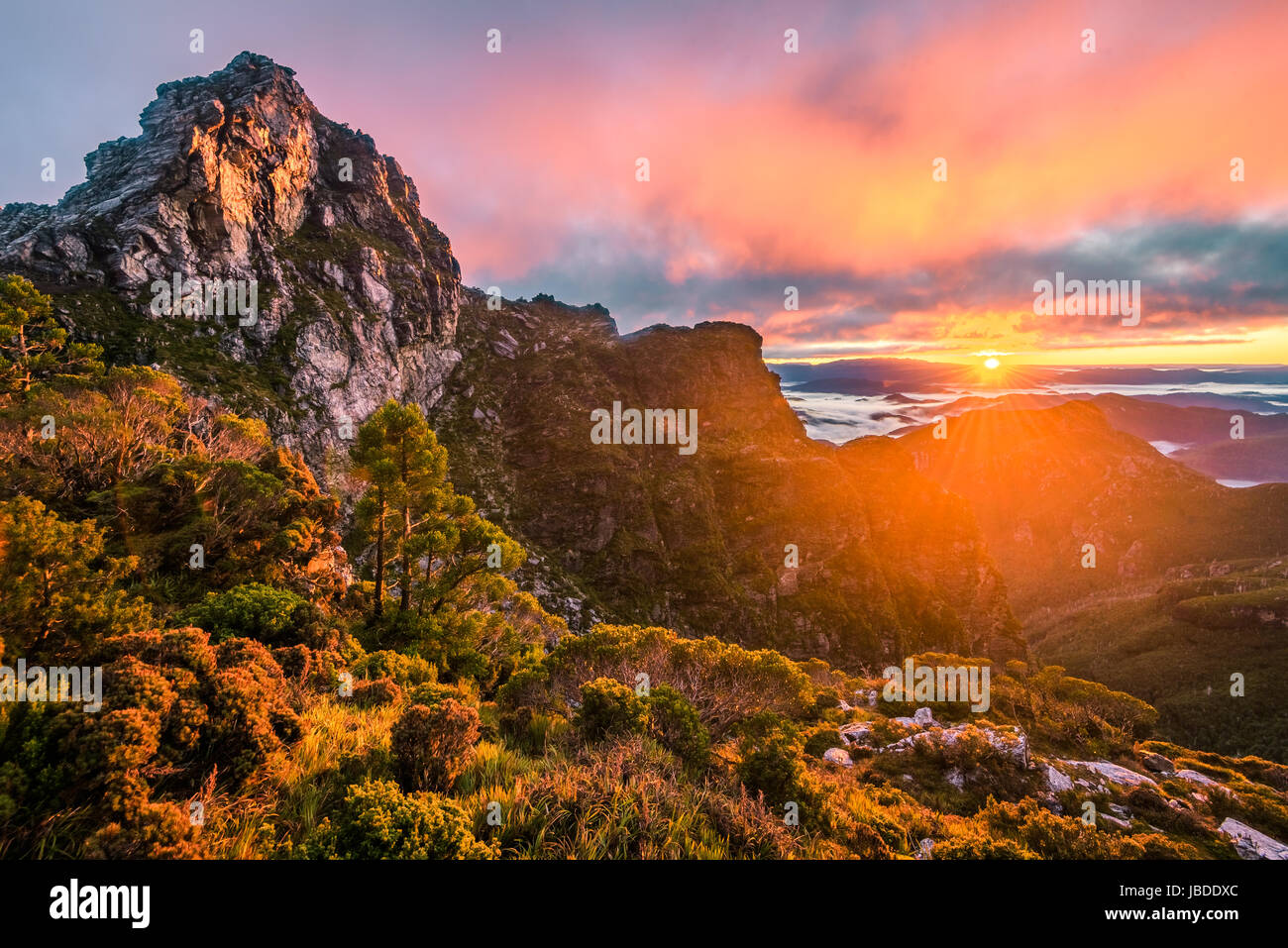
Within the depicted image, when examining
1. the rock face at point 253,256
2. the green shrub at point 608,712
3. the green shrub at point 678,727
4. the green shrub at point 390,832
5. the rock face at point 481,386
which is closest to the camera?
the green shrub at point 390,832

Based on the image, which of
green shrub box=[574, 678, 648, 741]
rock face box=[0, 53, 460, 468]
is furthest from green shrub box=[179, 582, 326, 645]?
rock face box=[0, 53, 460, 468]

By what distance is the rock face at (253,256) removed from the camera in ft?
198

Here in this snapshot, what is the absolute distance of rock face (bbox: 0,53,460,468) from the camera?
60.3m

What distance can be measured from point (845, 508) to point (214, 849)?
136m

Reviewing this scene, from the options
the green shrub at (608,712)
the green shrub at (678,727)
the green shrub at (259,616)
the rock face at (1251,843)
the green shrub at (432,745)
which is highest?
the green shrub at (259,616)

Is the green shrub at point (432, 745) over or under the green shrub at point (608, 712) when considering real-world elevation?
over

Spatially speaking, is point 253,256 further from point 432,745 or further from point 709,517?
point 432,745

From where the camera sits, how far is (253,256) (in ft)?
263

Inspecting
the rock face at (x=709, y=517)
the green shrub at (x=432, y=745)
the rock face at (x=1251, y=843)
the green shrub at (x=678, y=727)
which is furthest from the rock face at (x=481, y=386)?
the rock face at (x=1251, y=843)

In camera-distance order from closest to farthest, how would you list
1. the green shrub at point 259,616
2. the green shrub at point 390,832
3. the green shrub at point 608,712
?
the green shrub at point 390,832 < the green shrub at point 608,712 < the green shrub at point 259,616

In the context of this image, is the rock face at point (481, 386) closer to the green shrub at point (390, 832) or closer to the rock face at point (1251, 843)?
the green shrub at point (390, 832)

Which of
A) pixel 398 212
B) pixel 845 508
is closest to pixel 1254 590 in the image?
pixel 845 508

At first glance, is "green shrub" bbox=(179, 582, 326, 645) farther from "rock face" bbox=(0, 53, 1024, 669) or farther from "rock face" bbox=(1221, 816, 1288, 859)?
"rock face" bbox=(0, 53, 1024, 669)
